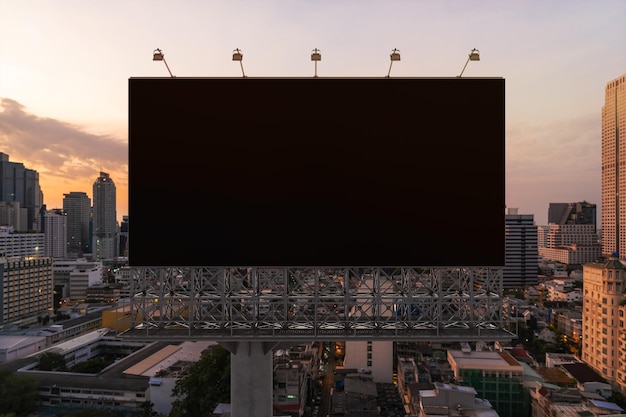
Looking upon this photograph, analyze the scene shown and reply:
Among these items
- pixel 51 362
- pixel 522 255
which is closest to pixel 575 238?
pixel 522 255

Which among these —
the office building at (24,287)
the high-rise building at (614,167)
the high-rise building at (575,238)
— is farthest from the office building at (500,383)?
the high-rise building at (575,238)

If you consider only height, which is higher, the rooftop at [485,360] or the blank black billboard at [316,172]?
the blank black billboard at [316,172]

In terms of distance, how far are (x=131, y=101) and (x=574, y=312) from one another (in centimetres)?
7597

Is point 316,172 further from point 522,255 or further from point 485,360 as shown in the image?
point 522,255

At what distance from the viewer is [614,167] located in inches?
5290

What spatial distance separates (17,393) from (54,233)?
15161 cm

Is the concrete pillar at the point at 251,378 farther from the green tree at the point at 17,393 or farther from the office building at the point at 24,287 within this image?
the office building at the point at 24,287

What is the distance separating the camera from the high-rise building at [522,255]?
114 meters

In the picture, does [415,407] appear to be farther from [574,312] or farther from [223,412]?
[574,312]

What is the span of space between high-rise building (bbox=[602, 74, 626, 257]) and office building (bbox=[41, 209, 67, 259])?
8434 inches

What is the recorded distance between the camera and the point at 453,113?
12367 mm

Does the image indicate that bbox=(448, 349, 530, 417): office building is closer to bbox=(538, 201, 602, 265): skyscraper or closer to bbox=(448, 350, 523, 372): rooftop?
bbox=(448, 350, 523, 372): rooftop

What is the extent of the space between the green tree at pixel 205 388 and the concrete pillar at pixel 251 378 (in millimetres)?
21031

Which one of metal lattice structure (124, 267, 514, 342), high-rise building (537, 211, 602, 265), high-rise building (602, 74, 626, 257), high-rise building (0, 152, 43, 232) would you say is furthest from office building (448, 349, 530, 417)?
high-rise building (0, 152, 43, 232)
